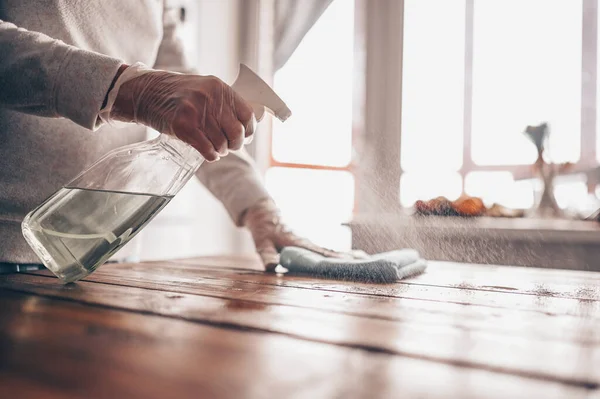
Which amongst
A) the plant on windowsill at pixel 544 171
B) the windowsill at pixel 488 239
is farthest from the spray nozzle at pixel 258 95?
the plant on windowsill at pixel 544 171

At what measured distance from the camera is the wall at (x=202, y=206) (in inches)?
81.4

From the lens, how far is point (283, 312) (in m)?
0.54

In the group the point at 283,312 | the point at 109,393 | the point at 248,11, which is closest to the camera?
the point at 109,393

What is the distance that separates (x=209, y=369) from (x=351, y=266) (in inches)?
19.8

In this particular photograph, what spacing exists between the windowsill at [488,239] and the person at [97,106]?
111 cm

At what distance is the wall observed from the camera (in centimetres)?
207

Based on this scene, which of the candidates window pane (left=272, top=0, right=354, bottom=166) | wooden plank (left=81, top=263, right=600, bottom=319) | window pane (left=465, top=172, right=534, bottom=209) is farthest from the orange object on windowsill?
wooden plank (left=81, top=263, right=600, bottom=319)

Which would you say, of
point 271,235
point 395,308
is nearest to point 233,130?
point 395,308

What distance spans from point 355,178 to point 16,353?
2162 mm

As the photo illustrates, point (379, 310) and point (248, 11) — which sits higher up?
point (248, 11)

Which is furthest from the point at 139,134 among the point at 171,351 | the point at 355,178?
the point at 355,178

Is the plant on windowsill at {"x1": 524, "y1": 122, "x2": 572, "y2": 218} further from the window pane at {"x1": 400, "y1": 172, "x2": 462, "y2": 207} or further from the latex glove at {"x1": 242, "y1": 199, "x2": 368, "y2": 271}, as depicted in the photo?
the latex glove at {"x1": 242, "y1": 199, "x2": 368, "y2": 271}

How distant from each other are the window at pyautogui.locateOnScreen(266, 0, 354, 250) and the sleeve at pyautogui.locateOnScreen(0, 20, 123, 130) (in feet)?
5.76

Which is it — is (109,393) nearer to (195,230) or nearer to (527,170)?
(195,230)
